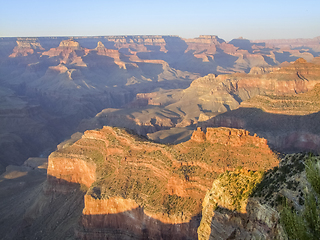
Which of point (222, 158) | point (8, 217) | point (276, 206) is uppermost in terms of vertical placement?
point (276, 206)

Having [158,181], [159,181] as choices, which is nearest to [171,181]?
[159,181]

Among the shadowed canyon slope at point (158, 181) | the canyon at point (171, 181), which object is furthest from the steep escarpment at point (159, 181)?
the canyon at point (171, 181)

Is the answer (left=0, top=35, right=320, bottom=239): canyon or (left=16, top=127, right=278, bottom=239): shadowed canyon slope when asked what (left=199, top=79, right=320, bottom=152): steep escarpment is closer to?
(left=0, top=35, right=320, bottom=239): canyon

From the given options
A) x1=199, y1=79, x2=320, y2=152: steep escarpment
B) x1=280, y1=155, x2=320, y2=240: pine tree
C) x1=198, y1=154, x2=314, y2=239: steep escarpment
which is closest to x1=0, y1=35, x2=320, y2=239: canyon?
x1=198, y1=154, x2=314, y2=239: steep escarpment

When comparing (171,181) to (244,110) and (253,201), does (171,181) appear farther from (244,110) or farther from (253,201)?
(244,110)

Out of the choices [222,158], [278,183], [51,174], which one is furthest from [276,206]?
[51,174]

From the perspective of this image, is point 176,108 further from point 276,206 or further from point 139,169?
point 276,206

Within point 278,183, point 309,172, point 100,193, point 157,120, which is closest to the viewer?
point 309,172
